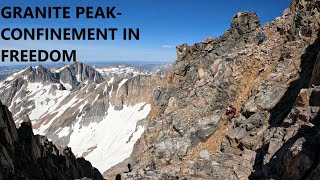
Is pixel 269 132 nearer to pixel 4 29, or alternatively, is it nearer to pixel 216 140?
pixel 216 140

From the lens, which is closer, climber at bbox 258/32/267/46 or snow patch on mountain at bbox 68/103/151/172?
climber at bbox 258/32/267/46

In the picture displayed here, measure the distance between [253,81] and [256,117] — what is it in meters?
10.2

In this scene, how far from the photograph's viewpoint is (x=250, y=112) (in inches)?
1417

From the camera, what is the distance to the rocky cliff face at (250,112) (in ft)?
79.6

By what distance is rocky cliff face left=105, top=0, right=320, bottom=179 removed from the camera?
24266 millimetres

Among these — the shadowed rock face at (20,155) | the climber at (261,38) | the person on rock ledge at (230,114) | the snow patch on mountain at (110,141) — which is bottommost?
the snow patch on mountain at (110,141)

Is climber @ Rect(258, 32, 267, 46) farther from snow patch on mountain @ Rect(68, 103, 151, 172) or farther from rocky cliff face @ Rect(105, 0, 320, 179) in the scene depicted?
snow patch on mountain @ Rect(68, 103, 151, 172)

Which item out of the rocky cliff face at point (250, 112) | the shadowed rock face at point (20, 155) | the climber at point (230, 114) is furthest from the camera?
the climber at point (230, 114)

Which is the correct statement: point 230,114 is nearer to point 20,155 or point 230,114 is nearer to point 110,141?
point 20,155

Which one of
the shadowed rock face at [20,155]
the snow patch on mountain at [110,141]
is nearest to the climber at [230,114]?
the shadowed rock face at [20,155]

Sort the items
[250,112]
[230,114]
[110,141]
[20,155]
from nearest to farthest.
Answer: [20,155]
[250,112]
[230,114]
[110,141]

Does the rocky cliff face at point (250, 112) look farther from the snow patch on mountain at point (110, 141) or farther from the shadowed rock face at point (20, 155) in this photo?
the snow patch on mountain at point (110, 141)

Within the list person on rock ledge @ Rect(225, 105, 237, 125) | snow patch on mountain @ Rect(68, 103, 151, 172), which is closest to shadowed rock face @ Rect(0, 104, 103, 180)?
person on rock ledge @ Rect(225, 105, 237, 125)

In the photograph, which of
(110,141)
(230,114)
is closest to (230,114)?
(230,114)
